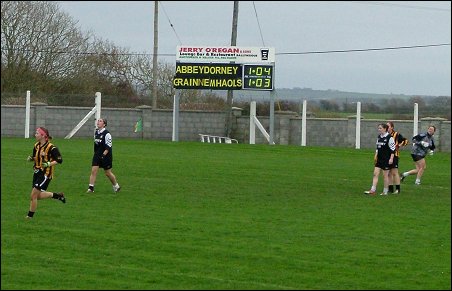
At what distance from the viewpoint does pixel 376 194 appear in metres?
22.7

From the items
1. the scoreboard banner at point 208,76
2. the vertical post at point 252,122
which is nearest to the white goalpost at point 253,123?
the vertical post at point 252,122

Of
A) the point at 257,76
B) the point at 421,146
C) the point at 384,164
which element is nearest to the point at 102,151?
the point at 384,164

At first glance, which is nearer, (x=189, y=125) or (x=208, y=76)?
(x=208, y=76)

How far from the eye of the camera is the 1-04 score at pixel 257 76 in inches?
1916

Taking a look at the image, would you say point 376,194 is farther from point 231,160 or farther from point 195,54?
point 195,54

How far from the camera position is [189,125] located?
176ft

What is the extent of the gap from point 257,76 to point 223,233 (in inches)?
1338

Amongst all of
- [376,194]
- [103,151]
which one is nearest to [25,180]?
[103,151]

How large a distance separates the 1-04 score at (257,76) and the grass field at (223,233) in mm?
20278

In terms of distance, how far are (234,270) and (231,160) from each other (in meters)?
23.0

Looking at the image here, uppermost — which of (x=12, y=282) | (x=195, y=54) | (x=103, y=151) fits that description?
(x=195, y=54)

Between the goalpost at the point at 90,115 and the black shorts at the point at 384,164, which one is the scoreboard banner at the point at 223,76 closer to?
the goalpost at the point at 90,115

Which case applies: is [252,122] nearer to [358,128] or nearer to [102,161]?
[358,128]

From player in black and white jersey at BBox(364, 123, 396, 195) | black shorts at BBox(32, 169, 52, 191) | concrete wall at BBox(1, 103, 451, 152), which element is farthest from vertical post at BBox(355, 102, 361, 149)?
Result: black shorts at BBox(32, 169, 52, 191)
